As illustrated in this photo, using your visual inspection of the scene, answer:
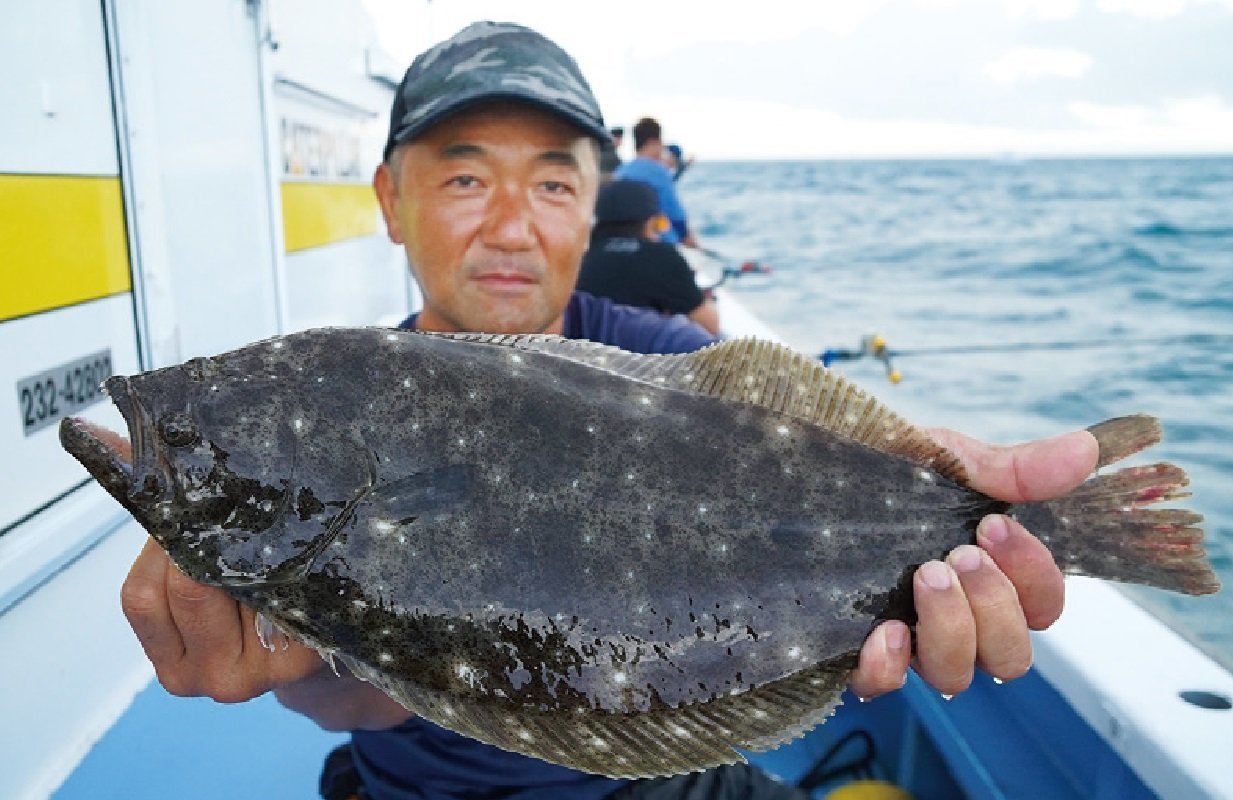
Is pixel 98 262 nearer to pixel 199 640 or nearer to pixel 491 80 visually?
pixel 491 80

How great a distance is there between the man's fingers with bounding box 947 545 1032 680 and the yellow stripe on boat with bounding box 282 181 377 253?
4312mm

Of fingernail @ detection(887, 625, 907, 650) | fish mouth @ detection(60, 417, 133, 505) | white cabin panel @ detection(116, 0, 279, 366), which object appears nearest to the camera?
fish mouth @ detection(60, 417, 133, 505)

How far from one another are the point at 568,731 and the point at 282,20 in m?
4.77

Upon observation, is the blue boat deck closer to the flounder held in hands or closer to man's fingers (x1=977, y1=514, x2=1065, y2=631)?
man's fingers (x1=977, y1=514, x2=1065, y2=631)

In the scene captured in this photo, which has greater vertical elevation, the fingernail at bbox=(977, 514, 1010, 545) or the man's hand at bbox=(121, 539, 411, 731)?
the fingernail at bbox=(977, 514, 1010, 545)

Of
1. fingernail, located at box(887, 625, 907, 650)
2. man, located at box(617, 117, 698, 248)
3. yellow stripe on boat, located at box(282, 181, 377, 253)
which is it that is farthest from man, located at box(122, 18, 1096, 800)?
man, located at box(617, 117, 698, 248)

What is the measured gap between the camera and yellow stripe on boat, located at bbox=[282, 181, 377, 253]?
5.34 metres

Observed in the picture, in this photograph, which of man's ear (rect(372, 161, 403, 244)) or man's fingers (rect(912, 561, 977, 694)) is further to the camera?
man's ear (rect(372, 161, 403, 244))

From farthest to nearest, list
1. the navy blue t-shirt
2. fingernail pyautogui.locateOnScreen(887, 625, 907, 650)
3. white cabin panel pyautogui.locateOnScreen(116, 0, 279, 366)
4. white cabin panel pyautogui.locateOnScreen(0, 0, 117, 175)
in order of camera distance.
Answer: white cabin panel pyautogui.locateOnScreen(116, 0, 279, 366) < white cabin panel pyautogui.locateOnScreen(0, 0, 117, 175) < the navy blue t-shirt < fingernail pyautogui.locateOnScreen(887, 625, 907, 650)

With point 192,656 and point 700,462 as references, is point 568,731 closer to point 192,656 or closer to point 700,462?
point 700,462

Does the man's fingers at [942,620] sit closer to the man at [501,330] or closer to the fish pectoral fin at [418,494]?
the man at [501,330]

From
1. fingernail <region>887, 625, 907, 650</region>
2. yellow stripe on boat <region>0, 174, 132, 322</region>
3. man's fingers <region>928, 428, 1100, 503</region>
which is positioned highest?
yellow stripe on boat <region>0, 174, 132, 322</region>

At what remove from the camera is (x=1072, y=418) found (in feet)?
39.4

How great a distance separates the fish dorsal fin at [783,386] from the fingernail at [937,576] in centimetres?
19
